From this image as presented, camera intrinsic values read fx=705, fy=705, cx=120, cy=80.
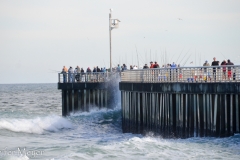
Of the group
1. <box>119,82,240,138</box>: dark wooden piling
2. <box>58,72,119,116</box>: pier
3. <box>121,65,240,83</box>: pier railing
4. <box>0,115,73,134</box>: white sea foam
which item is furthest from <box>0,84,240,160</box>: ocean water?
<box>58,72,119,116</box>: pier

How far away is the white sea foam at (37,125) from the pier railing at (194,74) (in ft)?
33.5

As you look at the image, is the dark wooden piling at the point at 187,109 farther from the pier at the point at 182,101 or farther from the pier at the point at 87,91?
the pier at the point at 87,91

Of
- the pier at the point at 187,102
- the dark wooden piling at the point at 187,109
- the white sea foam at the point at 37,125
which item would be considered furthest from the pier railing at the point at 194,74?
the white sea foam at the point at 37,125

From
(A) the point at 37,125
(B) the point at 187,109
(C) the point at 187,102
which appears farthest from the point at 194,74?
(A) the point at 37,125

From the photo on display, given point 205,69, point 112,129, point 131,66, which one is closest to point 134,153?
point 205,69

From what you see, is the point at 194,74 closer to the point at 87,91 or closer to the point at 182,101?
the point at 182,101

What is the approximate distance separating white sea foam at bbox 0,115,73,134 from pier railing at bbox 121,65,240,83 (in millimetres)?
10212

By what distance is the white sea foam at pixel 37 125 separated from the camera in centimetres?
4638

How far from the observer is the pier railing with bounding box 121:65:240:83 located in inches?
1287

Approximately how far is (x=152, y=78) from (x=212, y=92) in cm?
625

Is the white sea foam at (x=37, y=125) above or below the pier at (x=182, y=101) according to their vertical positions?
below

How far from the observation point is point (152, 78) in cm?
3831

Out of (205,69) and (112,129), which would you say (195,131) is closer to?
(205,69)

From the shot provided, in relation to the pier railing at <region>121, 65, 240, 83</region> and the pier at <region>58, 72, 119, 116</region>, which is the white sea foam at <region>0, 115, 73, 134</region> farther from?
the pier railing at <region>121, 65, 240, 83</region>
